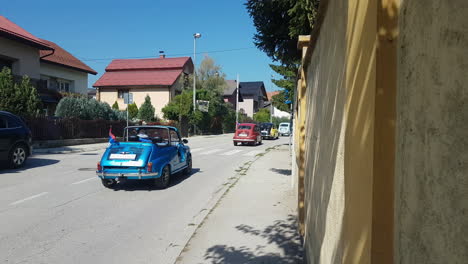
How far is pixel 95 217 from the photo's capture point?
6.21m

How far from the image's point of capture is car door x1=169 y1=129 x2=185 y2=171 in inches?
377

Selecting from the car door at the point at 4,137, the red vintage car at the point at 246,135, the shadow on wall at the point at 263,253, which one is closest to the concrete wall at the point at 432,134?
the shadow on wall at the point at 263,253

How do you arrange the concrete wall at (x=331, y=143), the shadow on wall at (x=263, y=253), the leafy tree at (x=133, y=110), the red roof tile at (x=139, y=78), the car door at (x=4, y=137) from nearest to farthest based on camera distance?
the concrete wall at (x=331, y=143) < the shadow on wall at (x=263, y=253) < the car door at (x=4, y=137) < the leafy tree at (x=133, y=110) < the red roof tile at (x=139, y=78)

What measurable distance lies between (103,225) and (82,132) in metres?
18.8

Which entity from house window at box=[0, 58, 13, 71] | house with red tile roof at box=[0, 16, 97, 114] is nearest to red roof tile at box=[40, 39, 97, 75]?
house with red tile roof at box=[0, 16, 97, 114]

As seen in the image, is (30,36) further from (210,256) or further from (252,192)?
(210,256)

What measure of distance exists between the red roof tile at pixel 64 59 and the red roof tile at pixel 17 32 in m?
3.74

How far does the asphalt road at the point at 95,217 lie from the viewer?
4573mm

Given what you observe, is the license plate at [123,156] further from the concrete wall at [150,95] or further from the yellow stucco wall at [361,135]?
the concrete wall at [150,95]

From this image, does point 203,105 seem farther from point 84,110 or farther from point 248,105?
point 248,105

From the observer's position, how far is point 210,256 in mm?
4434

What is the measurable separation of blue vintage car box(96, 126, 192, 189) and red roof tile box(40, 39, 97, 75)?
80.9ft

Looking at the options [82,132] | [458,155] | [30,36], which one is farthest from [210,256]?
[30,36]

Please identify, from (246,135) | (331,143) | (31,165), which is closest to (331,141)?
(331,143)
